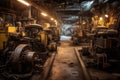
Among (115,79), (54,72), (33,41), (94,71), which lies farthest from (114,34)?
(33,41)

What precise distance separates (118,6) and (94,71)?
573 cm

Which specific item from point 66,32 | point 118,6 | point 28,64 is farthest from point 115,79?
point 66,32

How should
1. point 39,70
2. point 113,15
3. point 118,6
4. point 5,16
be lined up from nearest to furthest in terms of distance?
point 39,70 → point 118,6 → point 113,15 → point 5,16

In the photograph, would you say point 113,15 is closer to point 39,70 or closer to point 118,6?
point 118,6

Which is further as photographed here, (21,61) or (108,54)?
(108,54)

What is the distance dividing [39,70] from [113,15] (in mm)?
7814

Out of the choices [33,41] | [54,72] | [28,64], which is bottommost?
[54,72]

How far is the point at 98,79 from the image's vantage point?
6957 millimetres

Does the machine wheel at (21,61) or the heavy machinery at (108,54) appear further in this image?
the heavy machinery at (108,54)

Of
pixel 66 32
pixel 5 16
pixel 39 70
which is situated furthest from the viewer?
pixel 66 32

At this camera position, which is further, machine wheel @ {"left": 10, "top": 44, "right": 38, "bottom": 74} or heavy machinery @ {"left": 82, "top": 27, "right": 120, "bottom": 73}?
heavy machinery @ {"left": 82, "top": 27, "right": 120, "bottom": 73}

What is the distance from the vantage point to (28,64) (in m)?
7.16

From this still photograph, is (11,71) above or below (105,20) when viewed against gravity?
below

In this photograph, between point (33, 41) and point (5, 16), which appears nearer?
point (33, 41)
